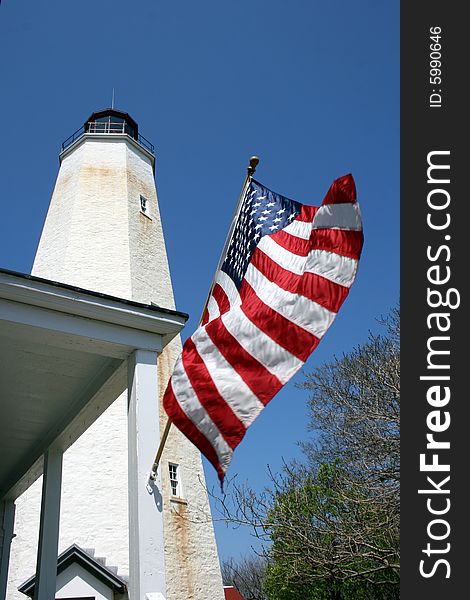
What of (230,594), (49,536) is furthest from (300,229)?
(230,594)

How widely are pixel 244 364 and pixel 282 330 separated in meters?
0.37

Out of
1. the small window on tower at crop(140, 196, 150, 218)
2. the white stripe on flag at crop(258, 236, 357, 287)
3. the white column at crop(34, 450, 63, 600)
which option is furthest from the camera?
the small window on tower at crop(140, 196, 150, 218)

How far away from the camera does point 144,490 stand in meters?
4.76

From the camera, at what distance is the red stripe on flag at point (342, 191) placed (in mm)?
4758

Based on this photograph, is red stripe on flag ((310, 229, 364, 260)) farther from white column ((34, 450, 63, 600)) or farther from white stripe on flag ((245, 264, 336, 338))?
white column ((34, 450, 63, 600))

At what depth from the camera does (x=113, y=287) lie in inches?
642

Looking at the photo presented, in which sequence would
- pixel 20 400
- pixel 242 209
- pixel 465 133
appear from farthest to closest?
pixel 20 400 → pixel 242 209 → pixel 465 133

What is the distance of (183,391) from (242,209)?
6.20 ft

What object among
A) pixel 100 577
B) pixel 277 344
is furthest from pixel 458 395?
pixel 100 577

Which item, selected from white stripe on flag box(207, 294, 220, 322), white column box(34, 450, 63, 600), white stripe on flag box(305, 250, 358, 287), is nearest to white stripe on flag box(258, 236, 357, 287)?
white stripe on flag box(305, 250, 358, 287)

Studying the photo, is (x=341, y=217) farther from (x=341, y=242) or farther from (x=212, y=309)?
(x=212, y=309)

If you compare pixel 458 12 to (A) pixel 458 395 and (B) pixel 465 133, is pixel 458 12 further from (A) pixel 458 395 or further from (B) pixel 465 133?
(A) pixel 458 395

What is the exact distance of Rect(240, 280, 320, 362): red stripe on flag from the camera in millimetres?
4371

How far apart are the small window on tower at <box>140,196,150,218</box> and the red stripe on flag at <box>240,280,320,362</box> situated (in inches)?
574
